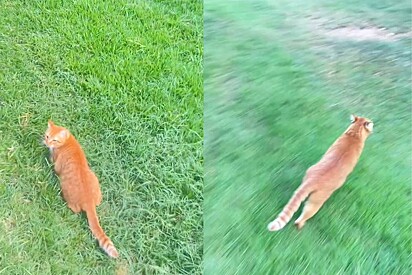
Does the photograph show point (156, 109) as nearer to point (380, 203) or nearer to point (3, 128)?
point (3, 128)

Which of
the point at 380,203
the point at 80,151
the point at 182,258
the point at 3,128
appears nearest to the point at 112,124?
the point at 80,151

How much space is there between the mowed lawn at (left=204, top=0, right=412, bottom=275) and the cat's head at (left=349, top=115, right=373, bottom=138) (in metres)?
0.02

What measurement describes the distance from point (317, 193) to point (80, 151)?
2.10ft

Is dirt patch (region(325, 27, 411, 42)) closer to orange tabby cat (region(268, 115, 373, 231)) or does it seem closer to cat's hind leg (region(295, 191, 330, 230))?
orange tabby cat (region(268, 115, 373, 231))

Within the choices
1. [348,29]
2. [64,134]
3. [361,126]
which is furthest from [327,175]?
[64,134]

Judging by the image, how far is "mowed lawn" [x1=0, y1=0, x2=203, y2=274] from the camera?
1580 millimetres

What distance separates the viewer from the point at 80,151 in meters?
1.64

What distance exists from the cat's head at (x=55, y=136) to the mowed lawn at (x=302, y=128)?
0.38 m

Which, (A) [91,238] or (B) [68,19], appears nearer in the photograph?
(A) [91,238]

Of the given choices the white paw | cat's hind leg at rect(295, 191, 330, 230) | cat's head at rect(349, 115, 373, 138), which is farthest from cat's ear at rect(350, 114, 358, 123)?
the white paw

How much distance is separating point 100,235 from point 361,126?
0.76 m

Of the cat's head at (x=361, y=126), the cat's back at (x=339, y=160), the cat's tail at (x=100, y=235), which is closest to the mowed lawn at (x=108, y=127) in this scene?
the cat's tail at (x=100, y=235)

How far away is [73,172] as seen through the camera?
1.63 meters

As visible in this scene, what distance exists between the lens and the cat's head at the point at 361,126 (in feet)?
5.53
